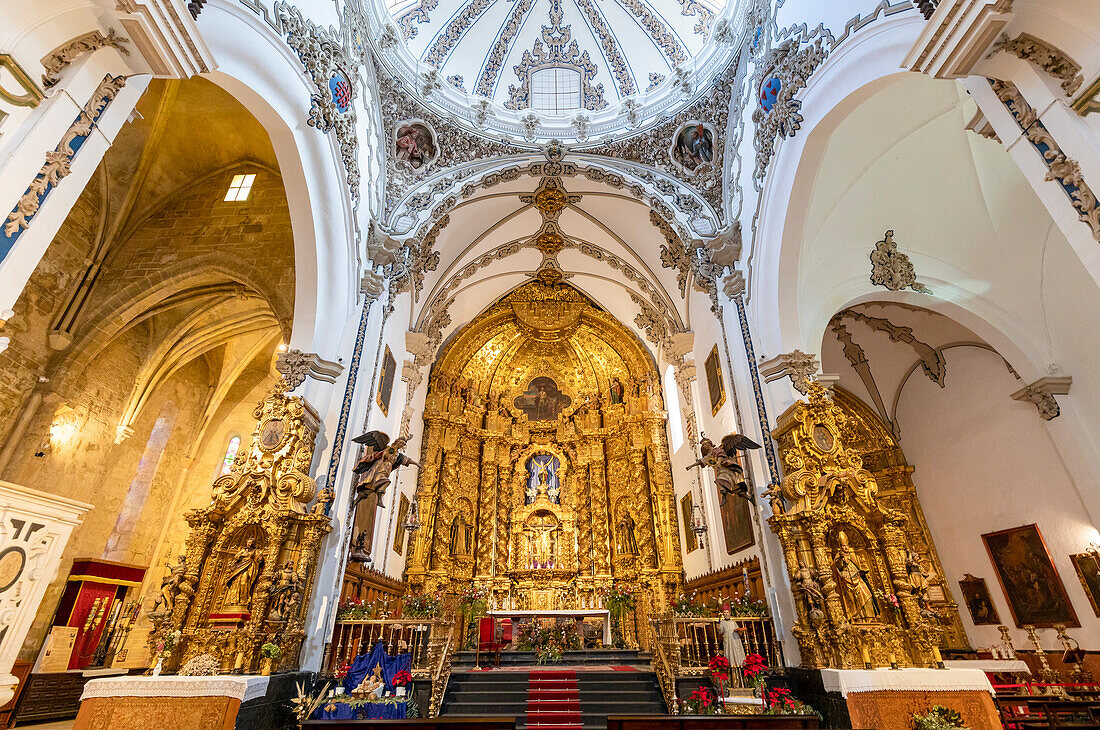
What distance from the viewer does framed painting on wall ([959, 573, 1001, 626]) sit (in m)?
12.0

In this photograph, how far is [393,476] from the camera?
13062mm

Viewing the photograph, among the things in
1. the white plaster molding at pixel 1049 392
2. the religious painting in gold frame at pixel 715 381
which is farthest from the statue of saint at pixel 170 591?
the white plaster molding at pixel 1049 392

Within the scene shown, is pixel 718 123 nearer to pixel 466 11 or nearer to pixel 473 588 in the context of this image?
pixel 466 11

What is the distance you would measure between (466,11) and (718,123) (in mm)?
7556

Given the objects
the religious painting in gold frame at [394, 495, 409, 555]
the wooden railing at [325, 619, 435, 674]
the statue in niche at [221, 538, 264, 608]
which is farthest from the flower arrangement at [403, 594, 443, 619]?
the religious painting in gold frame at [394, 495, 409, 555]

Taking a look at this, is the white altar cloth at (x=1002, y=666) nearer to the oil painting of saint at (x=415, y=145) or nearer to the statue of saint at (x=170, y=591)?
the statue of saint at (x=170, y=591)

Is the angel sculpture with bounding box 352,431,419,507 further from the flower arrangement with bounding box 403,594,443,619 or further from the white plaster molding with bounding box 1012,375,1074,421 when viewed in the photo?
the white plaster molding with bounding box 1012,375,1074,421

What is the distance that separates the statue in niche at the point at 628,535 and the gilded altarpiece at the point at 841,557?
846 centimetres

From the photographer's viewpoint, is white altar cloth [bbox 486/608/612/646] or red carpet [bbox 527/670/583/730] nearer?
red carpet [bbox 527/670/583/730]

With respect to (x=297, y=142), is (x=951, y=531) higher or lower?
lower

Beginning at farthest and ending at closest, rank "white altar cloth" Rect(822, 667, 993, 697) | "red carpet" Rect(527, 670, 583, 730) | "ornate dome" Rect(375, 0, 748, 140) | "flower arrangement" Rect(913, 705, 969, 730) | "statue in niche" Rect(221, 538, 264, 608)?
"ornate dome" Rect(375, 0, 748, 140) → "red carpet" Rect(527, 670, 583, 730) → "statue in niche" Rect(221, 538, 264, 608) → "white altar cloth" Rect(822, 667, 993, 697) → "flower arrangement" Rect(913, 705, 969, 730)

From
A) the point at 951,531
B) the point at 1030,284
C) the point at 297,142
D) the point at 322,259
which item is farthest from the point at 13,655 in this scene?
the point at 951,531

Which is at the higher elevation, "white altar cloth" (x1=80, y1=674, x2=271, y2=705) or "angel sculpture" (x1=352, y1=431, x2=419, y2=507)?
"angel sculpture" (x1=352, y1=431, x2=419, y2=507)

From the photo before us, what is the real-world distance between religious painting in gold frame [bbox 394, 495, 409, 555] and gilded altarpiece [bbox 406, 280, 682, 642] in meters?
0.58
